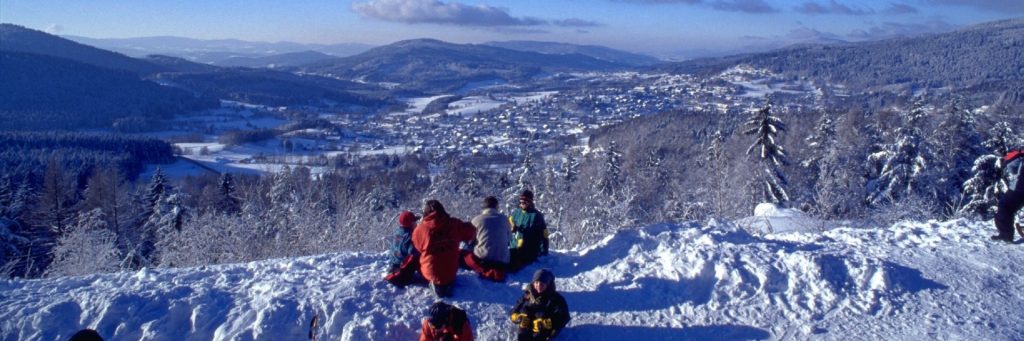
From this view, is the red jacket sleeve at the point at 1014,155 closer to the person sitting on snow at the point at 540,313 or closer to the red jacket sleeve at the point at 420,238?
the person sitting on snow at the point at 540,313

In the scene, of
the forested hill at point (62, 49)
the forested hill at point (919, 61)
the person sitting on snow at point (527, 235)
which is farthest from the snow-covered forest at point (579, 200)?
the forested hill at point (62, 49)

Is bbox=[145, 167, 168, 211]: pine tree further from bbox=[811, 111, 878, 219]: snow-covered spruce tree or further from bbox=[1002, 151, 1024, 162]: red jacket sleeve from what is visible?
bbox=[1002, 151, 1024, 162]: red jacket sleeve

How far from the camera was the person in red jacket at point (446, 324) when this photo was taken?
5.30 meters

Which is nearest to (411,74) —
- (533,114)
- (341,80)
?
(341,80)

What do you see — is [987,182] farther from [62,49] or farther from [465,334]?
[62,49]

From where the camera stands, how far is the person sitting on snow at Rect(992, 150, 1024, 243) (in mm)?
7695

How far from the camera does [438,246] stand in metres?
6.72

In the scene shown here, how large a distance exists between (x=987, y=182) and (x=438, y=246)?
23.1 m

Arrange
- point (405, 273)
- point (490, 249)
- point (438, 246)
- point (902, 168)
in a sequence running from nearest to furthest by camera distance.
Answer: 1. point (438, 246)
2. point (405, 273)
3. point (490, 249)
4. point (902, 168)

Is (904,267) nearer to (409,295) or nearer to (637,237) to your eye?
(637,237)

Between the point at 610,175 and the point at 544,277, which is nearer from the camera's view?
A: the point at 544,277

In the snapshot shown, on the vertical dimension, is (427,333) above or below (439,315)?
below

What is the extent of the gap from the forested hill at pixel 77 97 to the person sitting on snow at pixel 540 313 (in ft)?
304

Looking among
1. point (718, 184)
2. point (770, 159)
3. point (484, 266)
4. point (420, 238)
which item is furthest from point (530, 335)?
point (770, 159)
